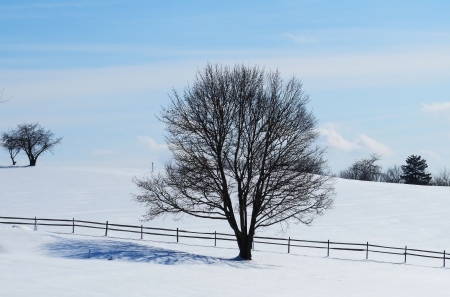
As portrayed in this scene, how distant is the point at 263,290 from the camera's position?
19328 millimetres

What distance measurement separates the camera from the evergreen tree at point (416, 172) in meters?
114

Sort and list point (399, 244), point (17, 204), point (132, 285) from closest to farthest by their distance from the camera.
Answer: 1. point (132, 285)
2. point (399, 244)
3. point (17, 204)

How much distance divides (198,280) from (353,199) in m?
42.2

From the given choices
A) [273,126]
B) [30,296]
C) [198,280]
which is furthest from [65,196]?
[30,296]

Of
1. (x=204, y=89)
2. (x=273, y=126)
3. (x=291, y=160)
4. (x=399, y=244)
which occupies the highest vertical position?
(x=204, y=89)

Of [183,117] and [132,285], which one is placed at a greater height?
[183,117]

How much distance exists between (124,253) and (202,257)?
12.8 feet

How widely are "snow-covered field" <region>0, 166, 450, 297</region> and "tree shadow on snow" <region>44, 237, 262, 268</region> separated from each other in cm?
5

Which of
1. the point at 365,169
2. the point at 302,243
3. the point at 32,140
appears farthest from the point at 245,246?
the point at 365,169

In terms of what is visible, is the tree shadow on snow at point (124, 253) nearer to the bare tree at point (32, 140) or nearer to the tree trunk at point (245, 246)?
the tree trunk at point (245, 246)

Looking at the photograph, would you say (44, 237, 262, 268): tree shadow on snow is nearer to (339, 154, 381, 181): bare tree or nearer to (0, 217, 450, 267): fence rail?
(0, 217, 450, 267): fence rail

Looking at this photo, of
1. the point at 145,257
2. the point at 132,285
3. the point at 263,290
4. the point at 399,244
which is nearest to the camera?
the point at 132,285

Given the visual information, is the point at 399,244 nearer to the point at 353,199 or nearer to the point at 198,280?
the point at 353,199

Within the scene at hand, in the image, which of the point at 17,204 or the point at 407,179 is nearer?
the point at 17,204
